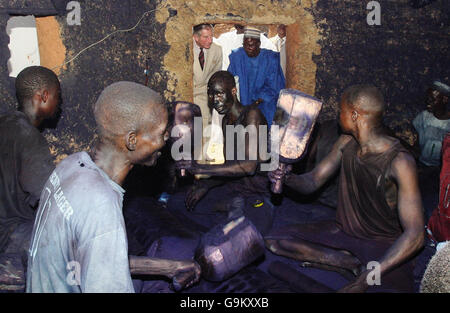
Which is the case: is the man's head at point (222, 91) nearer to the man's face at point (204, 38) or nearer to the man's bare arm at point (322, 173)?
the man's bare arm at point (322, 173)

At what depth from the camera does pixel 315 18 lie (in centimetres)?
574

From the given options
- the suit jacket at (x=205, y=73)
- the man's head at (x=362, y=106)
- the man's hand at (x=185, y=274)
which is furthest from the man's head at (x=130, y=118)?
the suit jacket at (x=205, y=73)

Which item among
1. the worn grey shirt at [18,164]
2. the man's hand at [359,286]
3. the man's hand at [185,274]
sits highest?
the worn grey shirt at [18,164]

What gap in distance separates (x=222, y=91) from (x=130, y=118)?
2602 millimetres

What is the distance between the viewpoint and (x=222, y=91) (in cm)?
453

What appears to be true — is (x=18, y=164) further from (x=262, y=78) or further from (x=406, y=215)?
(x=262, y=78)

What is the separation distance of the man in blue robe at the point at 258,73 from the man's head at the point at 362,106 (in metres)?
3.74

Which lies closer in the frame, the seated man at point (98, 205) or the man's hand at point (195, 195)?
the seated man at point (98, 205)

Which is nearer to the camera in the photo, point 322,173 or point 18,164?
point 18,164

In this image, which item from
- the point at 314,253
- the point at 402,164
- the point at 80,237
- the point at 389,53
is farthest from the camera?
the point at 389,53

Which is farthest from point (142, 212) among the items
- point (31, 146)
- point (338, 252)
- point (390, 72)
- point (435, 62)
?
point (435, 62)

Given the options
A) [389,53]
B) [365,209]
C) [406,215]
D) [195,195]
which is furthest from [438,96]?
[195,195]

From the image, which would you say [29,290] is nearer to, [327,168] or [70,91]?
[327,168]

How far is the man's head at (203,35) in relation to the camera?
726 centimetres
